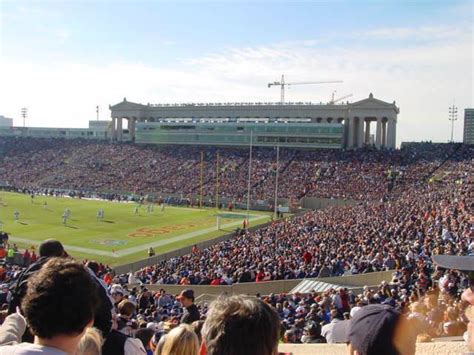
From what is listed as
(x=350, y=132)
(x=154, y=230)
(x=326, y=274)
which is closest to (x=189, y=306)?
(x=326, y=274)

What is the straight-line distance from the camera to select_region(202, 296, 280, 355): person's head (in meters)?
2.48

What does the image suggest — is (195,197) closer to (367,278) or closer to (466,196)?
(466,196)

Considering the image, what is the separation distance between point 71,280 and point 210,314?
769mm

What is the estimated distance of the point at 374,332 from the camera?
2646 millimetres

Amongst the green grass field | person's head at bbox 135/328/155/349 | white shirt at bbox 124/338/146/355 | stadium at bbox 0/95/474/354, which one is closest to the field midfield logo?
the green grass field

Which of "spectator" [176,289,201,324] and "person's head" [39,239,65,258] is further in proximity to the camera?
"spectator" [176,289,201,324]

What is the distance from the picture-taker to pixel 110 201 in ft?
184

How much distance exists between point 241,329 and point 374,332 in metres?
0.71

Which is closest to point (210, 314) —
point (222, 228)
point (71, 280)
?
point (71, 280)

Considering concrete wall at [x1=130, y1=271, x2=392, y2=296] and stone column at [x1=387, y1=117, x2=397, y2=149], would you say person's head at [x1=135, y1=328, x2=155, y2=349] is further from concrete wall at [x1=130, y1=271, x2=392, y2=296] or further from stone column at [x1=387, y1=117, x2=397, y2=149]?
stone column at [x1=387, y1=117, x2=397, y2=149]

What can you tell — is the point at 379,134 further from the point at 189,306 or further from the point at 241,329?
the point at 241,329

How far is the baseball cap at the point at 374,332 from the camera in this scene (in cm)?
263

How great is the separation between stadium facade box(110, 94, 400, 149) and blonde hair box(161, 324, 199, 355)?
67050mm

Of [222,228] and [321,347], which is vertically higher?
[321,347]
